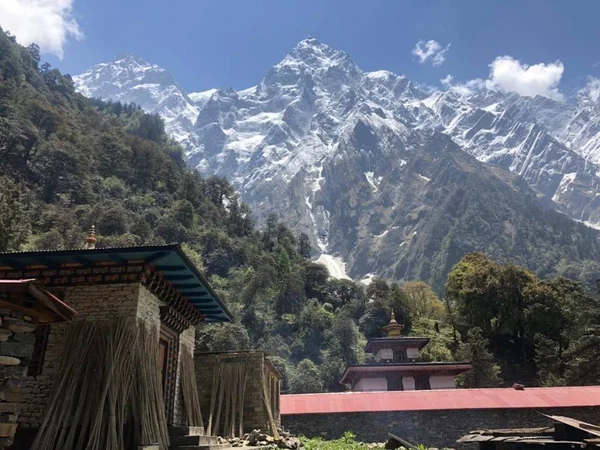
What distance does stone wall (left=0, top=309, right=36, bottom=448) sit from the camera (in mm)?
6512

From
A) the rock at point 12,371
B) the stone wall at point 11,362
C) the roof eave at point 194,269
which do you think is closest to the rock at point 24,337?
the stone wall at point 11,362

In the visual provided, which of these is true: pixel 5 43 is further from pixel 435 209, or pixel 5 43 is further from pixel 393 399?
pixel 435 209

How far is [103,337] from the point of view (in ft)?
39.7

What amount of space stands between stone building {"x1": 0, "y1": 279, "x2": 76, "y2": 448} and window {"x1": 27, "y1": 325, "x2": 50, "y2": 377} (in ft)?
19.6

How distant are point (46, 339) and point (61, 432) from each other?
279cm

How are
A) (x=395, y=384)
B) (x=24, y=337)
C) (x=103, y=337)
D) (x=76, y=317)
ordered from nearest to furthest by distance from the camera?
1. (x=24, y=337)
2. (x=103, y=337)
3. (x=76, y=317)
4. (x=395, y=384)

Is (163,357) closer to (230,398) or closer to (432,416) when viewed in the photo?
(230,398)

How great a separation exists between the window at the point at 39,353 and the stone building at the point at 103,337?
0.02 metres

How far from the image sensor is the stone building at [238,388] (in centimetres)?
1650

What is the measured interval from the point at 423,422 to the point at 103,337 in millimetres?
16709

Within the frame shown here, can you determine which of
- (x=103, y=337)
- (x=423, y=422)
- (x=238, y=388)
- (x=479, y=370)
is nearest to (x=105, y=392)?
(x=103, y=337)

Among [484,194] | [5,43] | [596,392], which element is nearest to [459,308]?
[596,392]

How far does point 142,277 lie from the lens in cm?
1295

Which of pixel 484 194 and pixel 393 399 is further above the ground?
pixel 484 194
